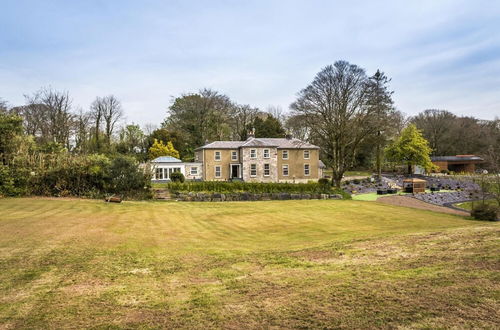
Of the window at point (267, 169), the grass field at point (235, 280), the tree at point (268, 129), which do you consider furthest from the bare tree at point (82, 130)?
the grass field at point (235, 280)

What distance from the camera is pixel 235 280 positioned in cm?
655

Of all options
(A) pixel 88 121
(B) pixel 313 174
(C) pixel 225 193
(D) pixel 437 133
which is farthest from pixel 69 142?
(D) pixel 437 133

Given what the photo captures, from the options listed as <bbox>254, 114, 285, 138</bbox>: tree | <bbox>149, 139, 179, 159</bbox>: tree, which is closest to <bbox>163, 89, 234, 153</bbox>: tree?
<bbox>254, 114, 285, 138</bbox>: tree

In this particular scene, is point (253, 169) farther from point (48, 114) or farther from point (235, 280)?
point (235, 280)

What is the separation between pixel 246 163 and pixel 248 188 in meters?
10.0

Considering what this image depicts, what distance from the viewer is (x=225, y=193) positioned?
28.4 m

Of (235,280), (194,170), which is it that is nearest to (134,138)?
(194,170)

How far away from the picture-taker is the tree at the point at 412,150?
46.0 m

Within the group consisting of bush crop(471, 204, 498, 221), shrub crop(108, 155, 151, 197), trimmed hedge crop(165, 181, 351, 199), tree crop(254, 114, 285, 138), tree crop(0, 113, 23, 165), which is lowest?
bush crop(471, 204, 498, 221)

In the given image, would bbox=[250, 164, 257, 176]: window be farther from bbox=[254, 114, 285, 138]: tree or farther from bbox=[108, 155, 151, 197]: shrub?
bbox=[254, 114, 285, 138]: tree

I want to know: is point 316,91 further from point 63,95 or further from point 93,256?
point 63,95

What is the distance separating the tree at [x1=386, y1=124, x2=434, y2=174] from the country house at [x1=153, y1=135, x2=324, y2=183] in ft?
→ 49.7

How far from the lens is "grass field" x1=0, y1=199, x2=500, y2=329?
14.9 feet

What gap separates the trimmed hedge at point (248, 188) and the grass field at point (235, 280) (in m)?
15.8
